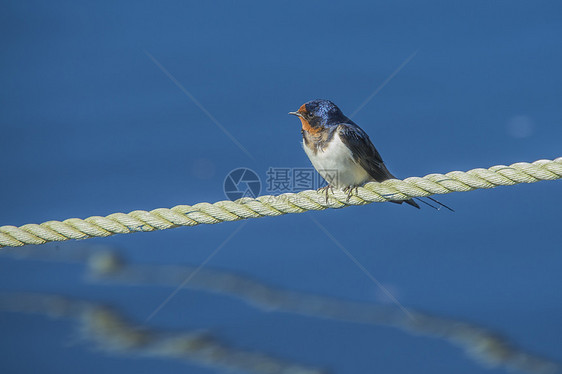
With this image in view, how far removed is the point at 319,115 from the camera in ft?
7.98

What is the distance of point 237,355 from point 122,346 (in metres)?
0.64

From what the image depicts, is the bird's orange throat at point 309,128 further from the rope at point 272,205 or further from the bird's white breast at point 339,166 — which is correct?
the rope at point 272,205

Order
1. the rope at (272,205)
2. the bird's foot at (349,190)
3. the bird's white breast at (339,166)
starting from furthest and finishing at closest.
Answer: the bird's white breast at (339,166)
the bird's foot at (349,190)
the rope at (272,205)

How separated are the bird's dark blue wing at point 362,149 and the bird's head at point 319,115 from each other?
5cm

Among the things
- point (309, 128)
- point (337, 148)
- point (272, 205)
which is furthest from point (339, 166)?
point (272, 205)

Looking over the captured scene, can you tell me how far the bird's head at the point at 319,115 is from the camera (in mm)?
2430

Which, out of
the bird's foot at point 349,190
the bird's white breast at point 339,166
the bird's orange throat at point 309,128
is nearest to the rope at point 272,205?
the bird's foot at point 349,190

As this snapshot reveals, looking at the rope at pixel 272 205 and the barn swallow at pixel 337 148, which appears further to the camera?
the barn swallow at pixel 337 148

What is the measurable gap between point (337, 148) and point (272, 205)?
51 centimetres

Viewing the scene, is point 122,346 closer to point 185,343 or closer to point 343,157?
point 185,343

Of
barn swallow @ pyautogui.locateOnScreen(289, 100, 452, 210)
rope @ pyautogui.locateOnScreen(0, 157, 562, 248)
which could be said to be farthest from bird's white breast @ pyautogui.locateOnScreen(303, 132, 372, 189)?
rope @ pyautogui.locateOnScreen(0, 157, 562, 248)

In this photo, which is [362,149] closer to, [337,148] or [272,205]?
[337,148]

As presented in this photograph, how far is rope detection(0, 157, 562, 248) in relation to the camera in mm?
1890

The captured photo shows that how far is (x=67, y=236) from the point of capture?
2.05 metres
